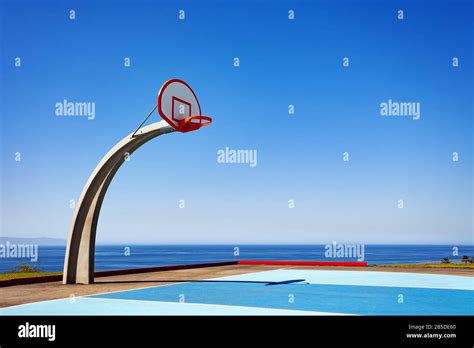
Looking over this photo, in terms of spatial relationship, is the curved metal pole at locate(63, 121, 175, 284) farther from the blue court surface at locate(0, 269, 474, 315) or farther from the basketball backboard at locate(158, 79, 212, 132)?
the blue court surface at locate(0, 269, 474, 315)

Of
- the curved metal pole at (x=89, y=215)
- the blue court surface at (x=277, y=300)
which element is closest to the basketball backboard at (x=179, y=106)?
the curved metal pole at (x=89, y=215)

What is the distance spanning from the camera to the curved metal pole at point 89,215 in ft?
57.9

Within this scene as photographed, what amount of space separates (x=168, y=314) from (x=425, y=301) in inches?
295

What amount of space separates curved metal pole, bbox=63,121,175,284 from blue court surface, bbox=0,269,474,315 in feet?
9.61

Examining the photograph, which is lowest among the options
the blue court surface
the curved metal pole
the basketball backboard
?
the blue court surface

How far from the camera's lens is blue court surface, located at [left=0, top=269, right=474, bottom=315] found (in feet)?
38.8

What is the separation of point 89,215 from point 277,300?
8.11 m

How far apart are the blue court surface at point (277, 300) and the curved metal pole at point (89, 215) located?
2930mm

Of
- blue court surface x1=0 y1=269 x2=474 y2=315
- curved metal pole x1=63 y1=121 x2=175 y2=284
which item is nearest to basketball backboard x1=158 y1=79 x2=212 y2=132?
curved metal pole x1=63 y1=121 x2=175 y2=284

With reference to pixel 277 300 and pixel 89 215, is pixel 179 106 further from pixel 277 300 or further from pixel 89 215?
pixel 277 300

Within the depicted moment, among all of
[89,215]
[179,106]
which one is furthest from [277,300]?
[89,215]
